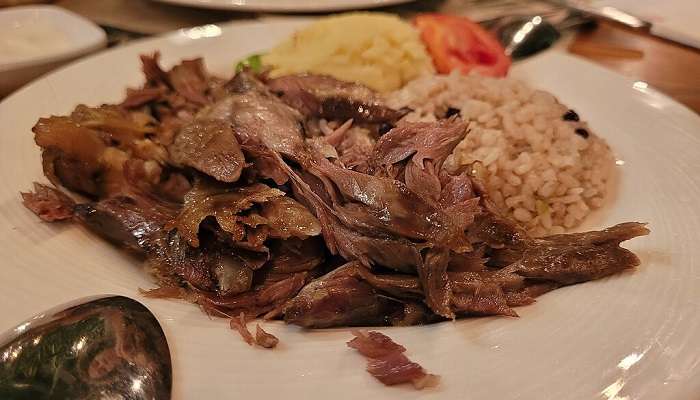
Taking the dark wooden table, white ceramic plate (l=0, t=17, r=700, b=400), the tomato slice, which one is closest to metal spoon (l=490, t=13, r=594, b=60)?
the tomato slice

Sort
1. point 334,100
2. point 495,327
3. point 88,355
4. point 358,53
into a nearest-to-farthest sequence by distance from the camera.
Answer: point 88,355
point 495,327
point 334,100
point 358,53

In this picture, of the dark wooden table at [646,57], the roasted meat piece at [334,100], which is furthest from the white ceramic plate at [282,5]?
the roasted meat piece at [334,100]

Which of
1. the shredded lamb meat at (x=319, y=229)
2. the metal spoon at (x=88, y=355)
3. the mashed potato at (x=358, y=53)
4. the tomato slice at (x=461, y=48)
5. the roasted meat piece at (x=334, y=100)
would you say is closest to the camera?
the metal spoon at (x=88, y=355)

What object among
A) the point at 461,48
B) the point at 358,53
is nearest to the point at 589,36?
the point at 461,48

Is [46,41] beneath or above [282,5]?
beneath

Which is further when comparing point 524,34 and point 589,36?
point 589,36

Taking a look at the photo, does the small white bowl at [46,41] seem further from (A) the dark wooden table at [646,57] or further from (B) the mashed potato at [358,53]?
(A) the dark wooden table at [646,57]

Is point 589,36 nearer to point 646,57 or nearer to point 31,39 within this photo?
point 646,57
